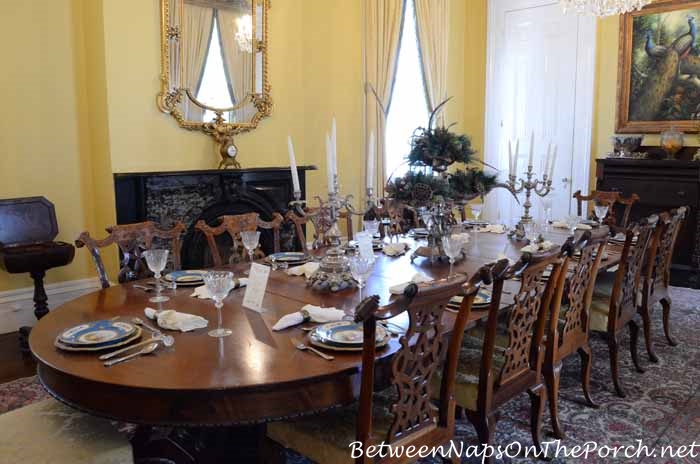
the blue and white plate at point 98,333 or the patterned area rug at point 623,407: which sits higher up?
the blue and white plate at point 98,333

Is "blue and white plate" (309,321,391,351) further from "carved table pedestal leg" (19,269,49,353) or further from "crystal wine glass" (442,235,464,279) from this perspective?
"carved table pedestal leg" (19,269,49,353)

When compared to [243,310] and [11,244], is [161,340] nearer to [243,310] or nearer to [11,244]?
[243,310]

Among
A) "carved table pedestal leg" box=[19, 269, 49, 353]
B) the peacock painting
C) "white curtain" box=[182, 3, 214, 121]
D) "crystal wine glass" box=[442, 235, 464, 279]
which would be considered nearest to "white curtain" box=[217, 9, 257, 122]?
"white curtain" box=[182, 3, 214, 121]

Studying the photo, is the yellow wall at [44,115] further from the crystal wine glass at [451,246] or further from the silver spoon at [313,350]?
the silver spoon at [313,350]

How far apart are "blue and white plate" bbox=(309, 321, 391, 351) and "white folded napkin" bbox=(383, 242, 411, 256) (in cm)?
120

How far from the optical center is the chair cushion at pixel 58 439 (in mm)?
1591

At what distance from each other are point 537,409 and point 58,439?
175 cm

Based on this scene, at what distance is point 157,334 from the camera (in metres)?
1.81

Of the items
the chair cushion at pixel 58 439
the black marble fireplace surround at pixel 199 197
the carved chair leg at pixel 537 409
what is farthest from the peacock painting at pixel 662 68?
the chair cushion at pixel 58 439

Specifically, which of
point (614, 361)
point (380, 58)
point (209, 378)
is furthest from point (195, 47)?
point (614, 361)

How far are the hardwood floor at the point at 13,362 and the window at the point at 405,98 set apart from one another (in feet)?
12.0

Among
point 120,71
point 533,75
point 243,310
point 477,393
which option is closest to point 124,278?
point 243,310

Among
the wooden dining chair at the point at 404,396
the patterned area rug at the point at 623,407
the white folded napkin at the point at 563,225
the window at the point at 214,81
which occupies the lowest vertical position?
the patterned area rug at the point at 623,407

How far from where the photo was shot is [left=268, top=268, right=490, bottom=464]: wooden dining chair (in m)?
1.47
